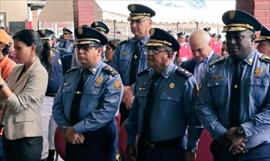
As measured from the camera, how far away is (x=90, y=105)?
14.4ft

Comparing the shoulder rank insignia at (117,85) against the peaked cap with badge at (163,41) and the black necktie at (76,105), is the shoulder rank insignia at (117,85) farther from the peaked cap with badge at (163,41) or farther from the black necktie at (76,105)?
the peaked cap with badge at (163,41)

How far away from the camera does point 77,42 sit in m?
4.49

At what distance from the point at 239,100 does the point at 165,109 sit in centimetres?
68

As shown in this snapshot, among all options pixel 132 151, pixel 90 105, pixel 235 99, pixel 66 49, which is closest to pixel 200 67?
pixel 132 151

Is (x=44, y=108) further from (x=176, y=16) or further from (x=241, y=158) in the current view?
(x=176, y=16)

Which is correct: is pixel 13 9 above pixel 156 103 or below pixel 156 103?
above

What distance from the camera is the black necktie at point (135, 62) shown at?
573cm

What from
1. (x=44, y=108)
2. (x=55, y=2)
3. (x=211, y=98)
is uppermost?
(x=55, y=2)

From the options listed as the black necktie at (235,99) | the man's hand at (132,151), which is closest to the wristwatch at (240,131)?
the black necktie at (235,99)

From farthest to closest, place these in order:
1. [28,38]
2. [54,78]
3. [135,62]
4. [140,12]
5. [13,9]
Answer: [13,9], [54,78], [135,62], [140,12], [28,38]

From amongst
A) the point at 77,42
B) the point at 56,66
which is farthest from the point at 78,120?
the point at 56,66

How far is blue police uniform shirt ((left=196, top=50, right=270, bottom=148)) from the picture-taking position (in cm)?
357

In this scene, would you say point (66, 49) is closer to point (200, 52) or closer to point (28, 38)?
point (200, 52)

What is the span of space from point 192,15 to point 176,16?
0.75 meters
